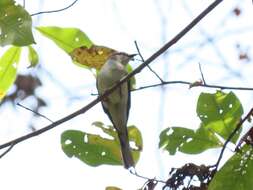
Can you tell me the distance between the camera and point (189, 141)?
234 centimetres

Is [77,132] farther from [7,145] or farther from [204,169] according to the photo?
[204,169]

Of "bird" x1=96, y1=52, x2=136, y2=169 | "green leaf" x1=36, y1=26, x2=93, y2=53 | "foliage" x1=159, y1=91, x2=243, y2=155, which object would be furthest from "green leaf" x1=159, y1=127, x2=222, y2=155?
"bird" x1=96, y1=52, x2=136, y2=169

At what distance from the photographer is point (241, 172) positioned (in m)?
2.01

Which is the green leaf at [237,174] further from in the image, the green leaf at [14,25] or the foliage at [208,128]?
the green leaf at [14,25]

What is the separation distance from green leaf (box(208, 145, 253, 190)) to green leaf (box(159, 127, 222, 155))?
28cm

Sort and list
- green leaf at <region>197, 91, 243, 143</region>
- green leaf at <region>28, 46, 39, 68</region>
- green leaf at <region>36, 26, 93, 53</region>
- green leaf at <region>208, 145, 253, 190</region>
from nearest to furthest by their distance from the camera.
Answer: green leaf at <region>208, 145, 253, 190</region>, green leaf at <region>197, 91, 243, 143</region>, green leaf at <region>36, 26, 93, 53</region>, green leaf at <region>28, 46, 39, 68</region>

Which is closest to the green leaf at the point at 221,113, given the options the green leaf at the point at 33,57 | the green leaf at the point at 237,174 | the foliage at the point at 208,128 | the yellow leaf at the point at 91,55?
the foliage at the point at 208,128

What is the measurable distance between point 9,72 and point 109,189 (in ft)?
2.75

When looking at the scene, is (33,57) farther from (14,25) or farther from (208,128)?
(208,128)

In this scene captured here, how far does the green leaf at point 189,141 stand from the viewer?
2.33 meters

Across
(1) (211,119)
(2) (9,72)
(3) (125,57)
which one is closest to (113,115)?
(3) (125,57)

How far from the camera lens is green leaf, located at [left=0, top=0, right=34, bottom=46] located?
Result: 6.99 feet

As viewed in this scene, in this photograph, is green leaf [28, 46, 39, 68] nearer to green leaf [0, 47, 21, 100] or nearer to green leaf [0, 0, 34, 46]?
green leaf [0, 47, 21, 100]

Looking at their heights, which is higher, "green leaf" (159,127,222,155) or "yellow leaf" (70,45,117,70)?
"yellow leaf" (70,45,117,70)
